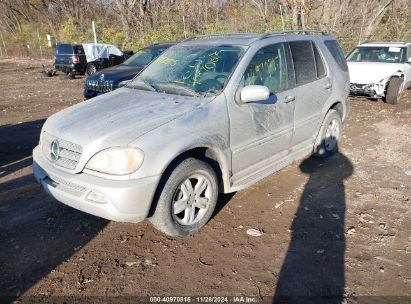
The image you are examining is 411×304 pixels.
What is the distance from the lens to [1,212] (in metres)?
3.92

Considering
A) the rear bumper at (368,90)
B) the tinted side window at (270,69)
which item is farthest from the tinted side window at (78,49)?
the tinted side window at (270,69)

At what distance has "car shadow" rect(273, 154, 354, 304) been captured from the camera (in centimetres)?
270

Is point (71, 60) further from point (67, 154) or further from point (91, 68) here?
point (67, 154)

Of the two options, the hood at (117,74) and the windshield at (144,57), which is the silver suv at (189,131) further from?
the windshield at (144,57)

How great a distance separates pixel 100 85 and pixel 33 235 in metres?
6.10

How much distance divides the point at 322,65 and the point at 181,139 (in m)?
2.78

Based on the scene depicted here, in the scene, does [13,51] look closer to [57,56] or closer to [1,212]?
[57,56]

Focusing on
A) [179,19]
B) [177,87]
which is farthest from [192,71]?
[179,19]

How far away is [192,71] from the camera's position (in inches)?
153

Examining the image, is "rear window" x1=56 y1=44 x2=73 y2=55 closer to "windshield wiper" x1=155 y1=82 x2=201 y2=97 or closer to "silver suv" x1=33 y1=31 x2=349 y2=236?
"silver suv" x1=33 y1=31 x2=349 y2=236

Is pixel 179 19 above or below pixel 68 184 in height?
above

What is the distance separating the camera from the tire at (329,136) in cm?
498

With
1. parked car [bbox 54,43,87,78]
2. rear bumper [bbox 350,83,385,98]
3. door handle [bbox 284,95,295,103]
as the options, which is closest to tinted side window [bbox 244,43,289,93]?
door handle [bbox 284,95,295,103]

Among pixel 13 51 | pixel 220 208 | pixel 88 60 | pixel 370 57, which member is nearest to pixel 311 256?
pixel 220 208
